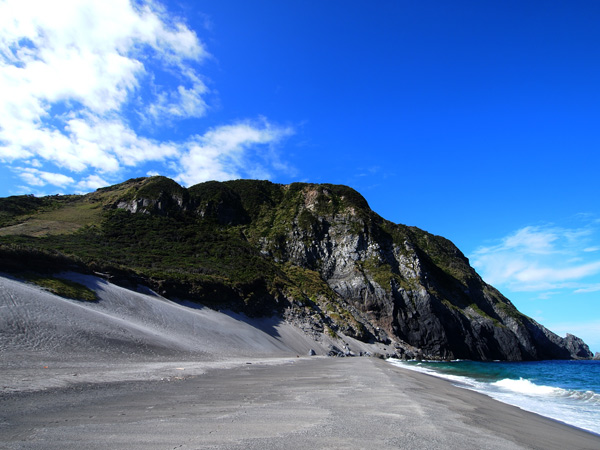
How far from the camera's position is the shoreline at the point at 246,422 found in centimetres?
514

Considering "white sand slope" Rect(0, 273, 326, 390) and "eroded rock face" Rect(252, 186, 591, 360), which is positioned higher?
"eroded rock face" Rect(252, 186, 591, 360)

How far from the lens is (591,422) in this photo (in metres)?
11.1

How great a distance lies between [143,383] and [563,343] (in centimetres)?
14349

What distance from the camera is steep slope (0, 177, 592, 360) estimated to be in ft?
149

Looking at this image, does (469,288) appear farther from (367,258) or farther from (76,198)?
(76,198)

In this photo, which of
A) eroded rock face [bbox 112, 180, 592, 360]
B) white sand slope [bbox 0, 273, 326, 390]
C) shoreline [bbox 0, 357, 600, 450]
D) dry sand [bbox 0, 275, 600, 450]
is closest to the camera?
shoreline [bbox 0, 357, 600, 450]

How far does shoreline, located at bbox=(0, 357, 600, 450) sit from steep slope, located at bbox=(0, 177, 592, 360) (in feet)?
75.4

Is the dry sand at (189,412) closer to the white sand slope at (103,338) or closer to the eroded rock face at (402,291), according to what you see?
the white sand slope at (103,338)

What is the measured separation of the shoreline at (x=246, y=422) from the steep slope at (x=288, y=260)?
23.0 metres

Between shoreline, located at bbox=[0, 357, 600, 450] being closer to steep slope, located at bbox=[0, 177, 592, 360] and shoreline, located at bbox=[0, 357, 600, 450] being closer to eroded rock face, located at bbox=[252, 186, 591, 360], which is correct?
steep slope, located at bbox=[0, 177, 592, 360]

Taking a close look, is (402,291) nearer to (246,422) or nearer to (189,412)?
(189,412)

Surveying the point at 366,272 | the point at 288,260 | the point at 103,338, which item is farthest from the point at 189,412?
the point at 288,260

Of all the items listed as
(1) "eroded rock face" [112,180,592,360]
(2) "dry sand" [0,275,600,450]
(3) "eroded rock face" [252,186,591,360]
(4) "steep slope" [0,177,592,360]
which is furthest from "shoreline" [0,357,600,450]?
(3) "eroded rock face" [252,186,591,360]

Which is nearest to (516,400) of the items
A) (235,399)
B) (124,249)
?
(235,399)
